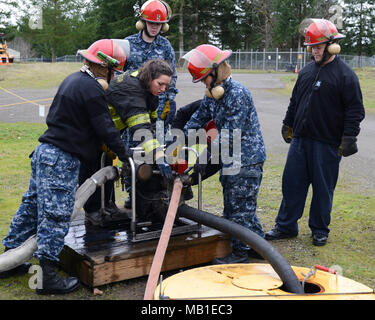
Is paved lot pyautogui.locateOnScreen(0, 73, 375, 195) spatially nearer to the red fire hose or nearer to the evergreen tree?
the red fire hose

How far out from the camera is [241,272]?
3.32 meters

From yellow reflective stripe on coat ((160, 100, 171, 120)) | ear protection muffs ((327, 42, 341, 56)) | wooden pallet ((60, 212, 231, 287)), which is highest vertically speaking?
ear protection muffs ((327, 42, 341, 56))

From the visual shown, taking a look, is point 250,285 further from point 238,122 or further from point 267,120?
point 267,120

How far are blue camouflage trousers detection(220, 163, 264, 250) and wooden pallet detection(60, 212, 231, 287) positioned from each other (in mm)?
243

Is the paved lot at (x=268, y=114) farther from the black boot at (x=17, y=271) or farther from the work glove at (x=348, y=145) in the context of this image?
the black boot at (x=17, y=271)

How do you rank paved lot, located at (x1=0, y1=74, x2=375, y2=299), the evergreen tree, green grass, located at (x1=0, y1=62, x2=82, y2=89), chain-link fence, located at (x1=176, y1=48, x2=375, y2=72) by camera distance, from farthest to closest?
the evergreen tree < chain-link fence, located at (x1=176, y1=48, x2=375, y2=72) < green grass, located at (x1=0, y1=62, x2=82, y2=89) < paved lot, located at (x1=0, y1=74, x2=375, y2=299)

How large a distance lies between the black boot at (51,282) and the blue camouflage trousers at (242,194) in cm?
149

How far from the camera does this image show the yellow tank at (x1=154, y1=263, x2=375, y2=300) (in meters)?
2.82

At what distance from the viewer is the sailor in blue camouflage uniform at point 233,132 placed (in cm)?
391

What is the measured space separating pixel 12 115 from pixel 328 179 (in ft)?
37.9

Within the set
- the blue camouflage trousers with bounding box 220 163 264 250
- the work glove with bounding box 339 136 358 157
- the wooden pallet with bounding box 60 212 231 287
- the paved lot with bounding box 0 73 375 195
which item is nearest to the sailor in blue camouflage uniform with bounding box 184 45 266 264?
the blue camouflage trousers with bounding box 220 163 264 250

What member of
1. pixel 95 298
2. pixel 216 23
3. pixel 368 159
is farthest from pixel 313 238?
pixel 216 23

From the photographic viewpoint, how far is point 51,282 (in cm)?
364

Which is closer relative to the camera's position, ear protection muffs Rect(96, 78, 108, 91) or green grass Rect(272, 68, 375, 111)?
ear protection muffs Rect(96, 78, 108, 91)
